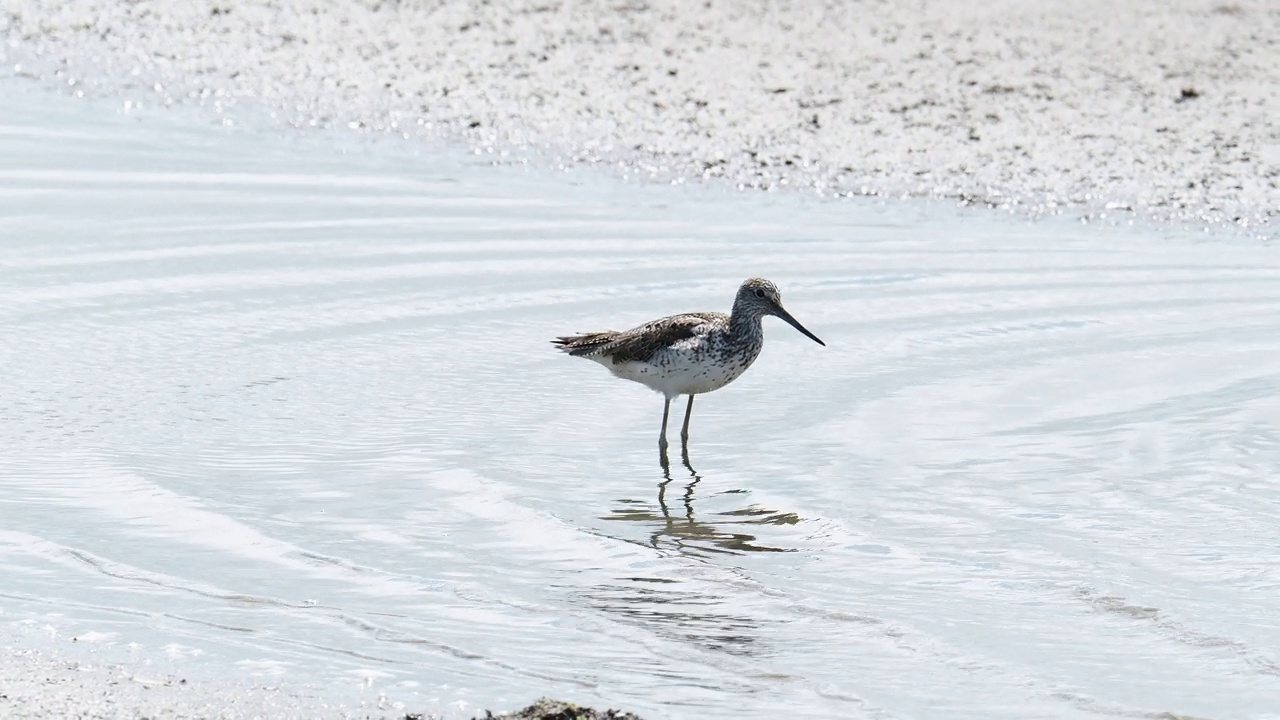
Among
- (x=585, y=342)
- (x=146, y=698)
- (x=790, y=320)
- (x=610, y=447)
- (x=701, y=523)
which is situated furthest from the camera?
(x=790, y=320)

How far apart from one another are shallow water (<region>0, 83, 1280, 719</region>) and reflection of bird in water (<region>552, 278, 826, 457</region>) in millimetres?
239

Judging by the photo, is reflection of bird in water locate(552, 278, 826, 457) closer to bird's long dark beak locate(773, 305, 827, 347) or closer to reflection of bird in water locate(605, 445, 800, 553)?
bird's long dark beak locate(773, 305, 827, 347)

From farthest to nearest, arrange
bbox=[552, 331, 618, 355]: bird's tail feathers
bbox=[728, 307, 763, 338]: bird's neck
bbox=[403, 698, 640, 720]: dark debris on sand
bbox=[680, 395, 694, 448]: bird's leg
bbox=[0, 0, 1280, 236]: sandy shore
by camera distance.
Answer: bbox=[0, 0, 1280, 236]: sandy shore < bbox=[552, 331, 618, 355]: bird's tail feathers < bbox=[728, 307, 763, 338]: bird's neck < bbox=[680, 395, 694, 448]: bird's leg < bbox=[403, 698, 640, 720]: dark debris on sand

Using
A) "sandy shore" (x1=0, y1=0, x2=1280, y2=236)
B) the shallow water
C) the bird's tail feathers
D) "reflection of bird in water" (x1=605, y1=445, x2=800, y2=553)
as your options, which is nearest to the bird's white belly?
the bird's tail feathers

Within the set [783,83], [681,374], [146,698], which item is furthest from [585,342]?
[783,83]

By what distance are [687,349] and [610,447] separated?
607 millimetres

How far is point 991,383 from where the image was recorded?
9.32 metres

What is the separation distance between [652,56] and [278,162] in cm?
328

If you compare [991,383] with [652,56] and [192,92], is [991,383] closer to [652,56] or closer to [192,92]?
[652,56]

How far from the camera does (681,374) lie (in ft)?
28.9

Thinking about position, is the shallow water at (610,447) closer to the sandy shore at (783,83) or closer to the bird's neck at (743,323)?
the bird's neck at (743,323)

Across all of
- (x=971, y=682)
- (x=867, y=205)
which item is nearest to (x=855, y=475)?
(x=971, y=682)

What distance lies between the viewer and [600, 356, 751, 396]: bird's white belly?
8.80m

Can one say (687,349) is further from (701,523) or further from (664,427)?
(701,523)
